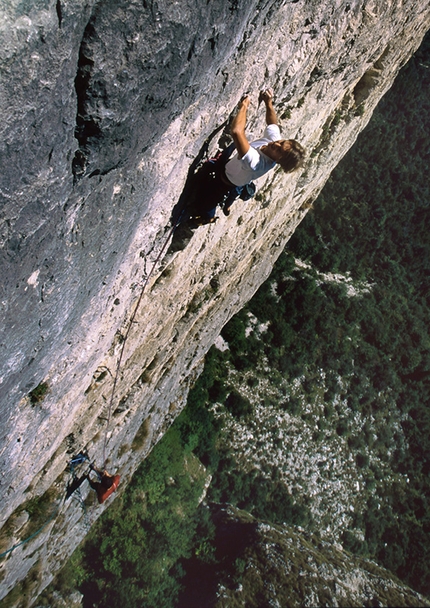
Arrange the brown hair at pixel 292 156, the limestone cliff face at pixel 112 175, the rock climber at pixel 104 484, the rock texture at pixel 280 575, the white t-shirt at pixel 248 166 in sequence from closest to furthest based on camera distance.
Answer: the limestone cliff face at pixel 112 175
the brown hair at pixel 292 156
the white t-shirt at pixel 248 166
the rock climber at pixel 104 484
the rock texture at pixel 280 575

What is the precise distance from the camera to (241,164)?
3.12m

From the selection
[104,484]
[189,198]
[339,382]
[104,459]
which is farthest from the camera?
[339,382]

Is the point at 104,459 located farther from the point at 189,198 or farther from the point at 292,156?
the point at 292,156

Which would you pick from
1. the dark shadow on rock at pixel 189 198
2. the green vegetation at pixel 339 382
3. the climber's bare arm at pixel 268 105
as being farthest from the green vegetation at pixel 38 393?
the green vegetation at pixel 339 382

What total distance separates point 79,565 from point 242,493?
5.60m

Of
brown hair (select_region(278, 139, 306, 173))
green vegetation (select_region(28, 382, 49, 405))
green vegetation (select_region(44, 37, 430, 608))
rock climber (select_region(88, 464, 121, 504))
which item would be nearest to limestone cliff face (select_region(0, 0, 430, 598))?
green vegetation (select_region(28, 382, 49, 405))

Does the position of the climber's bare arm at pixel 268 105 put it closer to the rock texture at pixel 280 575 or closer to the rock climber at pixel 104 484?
the rock climber at pixel 104 484

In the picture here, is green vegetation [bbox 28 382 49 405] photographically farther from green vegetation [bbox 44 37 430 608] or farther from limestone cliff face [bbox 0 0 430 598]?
→ green vegetation [bbox 44 37 430 608]

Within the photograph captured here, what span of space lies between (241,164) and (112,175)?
1212 millimetres

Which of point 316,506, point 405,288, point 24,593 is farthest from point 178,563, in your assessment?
point 405,288

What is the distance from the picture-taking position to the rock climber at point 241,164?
302 centimetres

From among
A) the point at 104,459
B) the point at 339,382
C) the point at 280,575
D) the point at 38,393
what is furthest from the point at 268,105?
the point at 339,382

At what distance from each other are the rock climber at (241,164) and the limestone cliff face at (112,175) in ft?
0.49

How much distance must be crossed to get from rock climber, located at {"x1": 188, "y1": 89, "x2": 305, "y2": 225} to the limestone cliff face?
0.15 m
